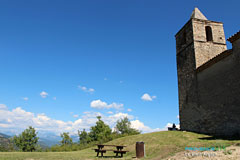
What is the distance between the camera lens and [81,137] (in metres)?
48.7

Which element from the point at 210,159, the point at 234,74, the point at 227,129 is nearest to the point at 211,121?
the point at 227,129

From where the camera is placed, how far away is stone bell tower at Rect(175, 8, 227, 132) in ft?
55.8

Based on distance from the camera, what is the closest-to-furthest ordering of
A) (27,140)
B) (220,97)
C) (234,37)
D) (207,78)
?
(234,37) → (220,97) → (207,78) → (27,140)

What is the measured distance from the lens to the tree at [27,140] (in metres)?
32.2

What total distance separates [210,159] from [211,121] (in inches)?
392

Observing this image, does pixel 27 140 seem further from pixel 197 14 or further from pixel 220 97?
pixel 197 14

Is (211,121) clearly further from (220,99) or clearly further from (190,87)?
(190,87)

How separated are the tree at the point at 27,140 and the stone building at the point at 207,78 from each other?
27.6 meters

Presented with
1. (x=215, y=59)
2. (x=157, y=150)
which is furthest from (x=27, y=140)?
(x=215, y=59)

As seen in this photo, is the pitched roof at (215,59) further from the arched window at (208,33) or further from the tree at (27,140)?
the tree at (27,140)

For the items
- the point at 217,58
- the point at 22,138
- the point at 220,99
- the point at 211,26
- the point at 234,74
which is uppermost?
the point at 211,26

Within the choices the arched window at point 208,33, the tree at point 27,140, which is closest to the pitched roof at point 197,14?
the arched window at point 208,33

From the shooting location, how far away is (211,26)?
18406 millimetres

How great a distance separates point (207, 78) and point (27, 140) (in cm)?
3254
